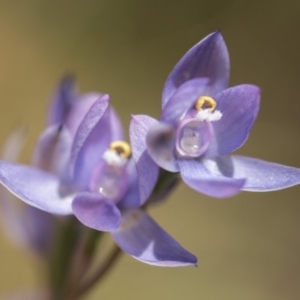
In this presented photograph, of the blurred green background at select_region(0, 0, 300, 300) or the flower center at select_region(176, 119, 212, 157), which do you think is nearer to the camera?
the flower center at select_region(176, 119, 212, 157)

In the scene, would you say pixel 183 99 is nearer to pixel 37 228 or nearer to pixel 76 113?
pixel 76 113

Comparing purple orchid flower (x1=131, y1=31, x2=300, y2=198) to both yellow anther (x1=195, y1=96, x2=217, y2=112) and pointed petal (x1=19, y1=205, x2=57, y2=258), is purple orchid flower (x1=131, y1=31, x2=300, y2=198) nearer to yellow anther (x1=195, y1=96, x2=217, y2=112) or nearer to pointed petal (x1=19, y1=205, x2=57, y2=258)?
yellow anther (x1=195, y1=96, x2=217, y2=112)

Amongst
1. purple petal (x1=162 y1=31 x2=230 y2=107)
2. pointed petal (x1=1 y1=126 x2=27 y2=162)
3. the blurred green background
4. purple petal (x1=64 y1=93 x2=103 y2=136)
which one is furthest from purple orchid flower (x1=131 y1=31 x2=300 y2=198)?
the blurred green background

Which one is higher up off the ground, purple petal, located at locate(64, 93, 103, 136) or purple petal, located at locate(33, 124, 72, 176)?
purple petal, located at locate(64, 93, 103, 136)

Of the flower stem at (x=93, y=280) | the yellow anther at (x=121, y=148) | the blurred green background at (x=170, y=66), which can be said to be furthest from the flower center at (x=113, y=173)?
the blurred green background at (x=170, y=66)

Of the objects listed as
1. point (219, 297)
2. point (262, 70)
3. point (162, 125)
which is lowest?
point (219, 297)

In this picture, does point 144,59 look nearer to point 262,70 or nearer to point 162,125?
point 262,70

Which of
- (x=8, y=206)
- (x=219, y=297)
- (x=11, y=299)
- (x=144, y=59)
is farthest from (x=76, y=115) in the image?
(x=144, y=59)

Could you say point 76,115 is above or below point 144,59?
above
